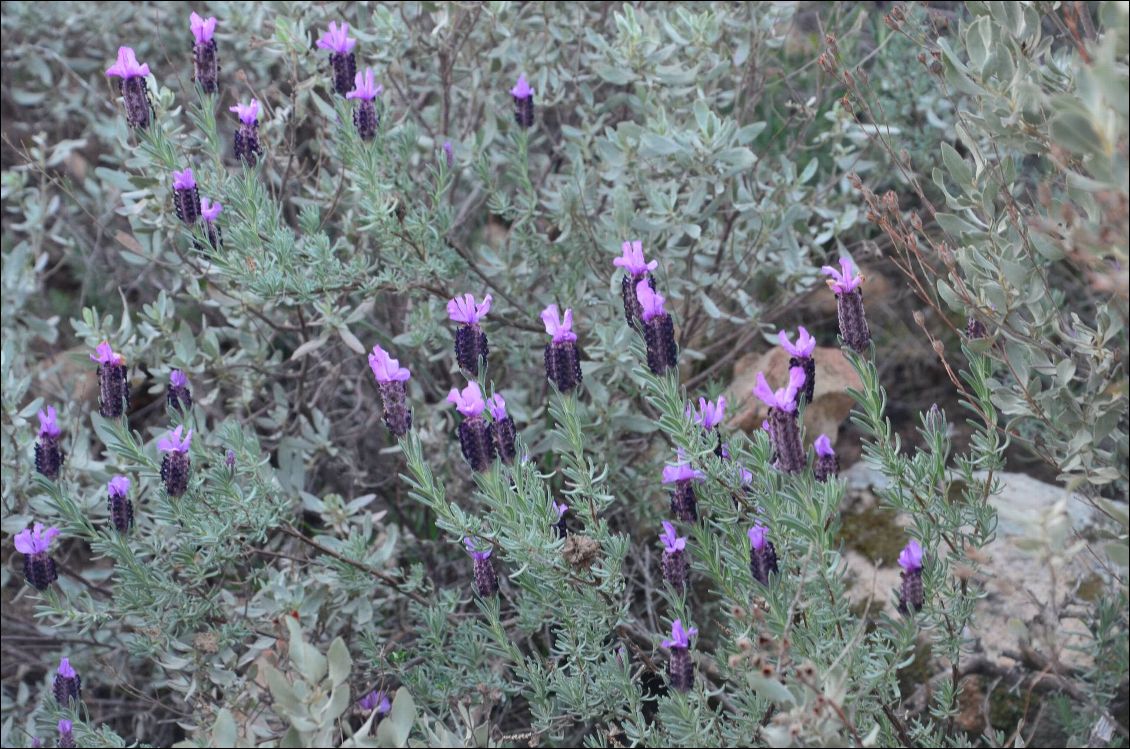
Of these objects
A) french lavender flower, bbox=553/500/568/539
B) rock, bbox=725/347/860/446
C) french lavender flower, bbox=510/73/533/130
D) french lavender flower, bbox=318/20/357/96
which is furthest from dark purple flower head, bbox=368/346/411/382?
rock, bbox=725/347/860/446

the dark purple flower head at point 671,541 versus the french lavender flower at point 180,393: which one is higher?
the dark purple flower head at point 671,541

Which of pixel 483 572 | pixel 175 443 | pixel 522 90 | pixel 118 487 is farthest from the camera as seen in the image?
pixel 522 90

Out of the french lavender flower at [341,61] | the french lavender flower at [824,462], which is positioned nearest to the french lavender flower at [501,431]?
the french lavender flower at [824,462]

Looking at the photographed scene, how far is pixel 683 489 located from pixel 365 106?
3.87 ft

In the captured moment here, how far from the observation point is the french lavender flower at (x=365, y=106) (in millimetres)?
2764

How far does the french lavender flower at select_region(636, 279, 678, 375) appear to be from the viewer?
2135mm

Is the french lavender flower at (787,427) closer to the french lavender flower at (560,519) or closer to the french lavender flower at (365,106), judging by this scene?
the french lavender flower at (560,519)

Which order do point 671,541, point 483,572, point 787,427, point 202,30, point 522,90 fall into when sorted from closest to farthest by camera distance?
1. point 787,427
2. point 671,541
3. point 483,572
4. point 202,30
5. point 522,90

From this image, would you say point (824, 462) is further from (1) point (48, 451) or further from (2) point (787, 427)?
(1) point (48, 451)

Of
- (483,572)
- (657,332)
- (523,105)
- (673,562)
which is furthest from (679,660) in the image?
(523,105)

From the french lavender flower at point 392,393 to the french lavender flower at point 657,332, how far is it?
44cm

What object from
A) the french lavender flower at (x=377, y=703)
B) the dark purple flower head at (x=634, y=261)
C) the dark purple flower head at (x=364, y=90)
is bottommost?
the french lavender flower at (x=377, y=703)

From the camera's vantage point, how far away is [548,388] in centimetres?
350

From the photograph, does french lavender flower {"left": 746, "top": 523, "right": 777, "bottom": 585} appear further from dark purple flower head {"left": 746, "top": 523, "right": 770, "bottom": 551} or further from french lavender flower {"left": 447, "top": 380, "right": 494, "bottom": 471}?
french lavender flower {"left": 447, "top": 380, "right": 494, "bottom": 471}
